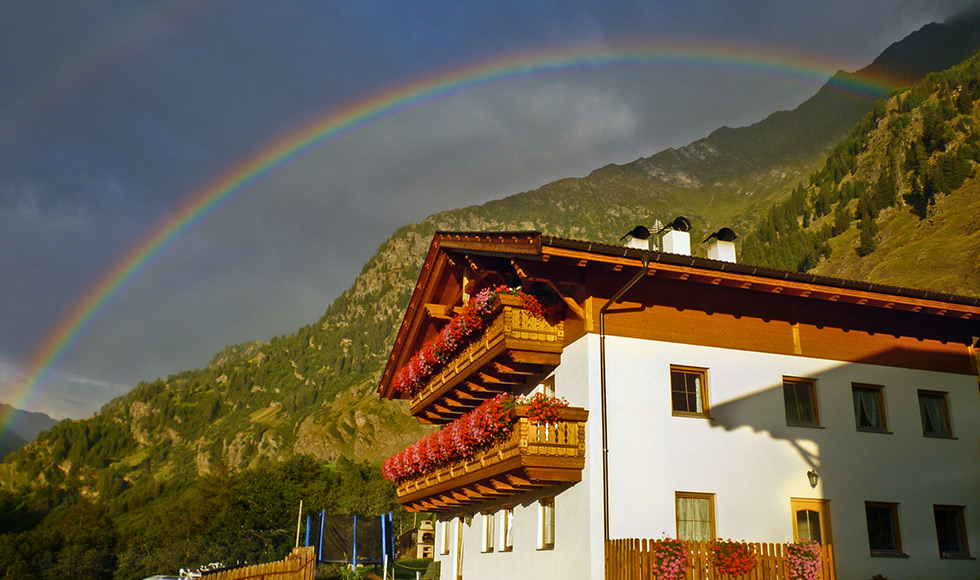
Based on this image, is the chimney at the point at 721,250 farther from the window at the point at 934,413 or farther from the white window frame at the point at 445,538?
the white window frame at the point at 445,538

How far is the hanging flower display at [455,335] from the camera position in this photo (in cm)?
1950

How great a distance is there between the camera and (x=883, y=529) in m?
19.2

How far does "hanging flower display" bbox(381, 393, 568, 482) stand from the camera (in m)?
17.6

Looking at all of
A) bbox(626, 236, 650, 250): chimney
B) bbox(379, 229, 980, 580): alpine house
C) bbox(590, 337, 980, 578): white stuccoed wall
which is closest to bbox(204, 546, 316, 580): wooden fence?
bbox(379, 229, 980, 580): alpine house

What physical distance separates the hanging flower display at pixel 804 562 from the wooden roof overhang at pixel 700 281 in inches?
236

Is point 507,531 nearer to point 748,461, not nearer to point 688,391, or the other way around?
point 688,391

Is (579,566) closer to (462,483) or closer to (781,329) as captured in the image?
(462,483)

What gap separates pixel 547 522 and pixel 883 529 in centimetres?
796

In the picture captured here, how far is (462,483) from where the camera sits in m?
21.3

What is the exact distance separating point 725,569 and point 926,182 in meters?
112

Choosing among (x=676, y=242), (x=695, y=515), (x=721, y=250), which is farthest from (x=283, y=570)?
(x=721, y=250)

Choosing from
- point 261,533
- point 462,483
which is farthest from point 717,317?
point 261,533

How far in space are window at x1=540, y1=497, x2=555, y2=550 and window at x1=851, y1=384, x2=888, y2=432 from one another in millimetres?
7806

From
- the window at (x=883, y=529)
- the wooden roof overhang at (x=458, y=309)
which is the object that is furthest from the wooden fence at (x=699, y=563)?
the wooden roof overhang at (x=458, y=309)
